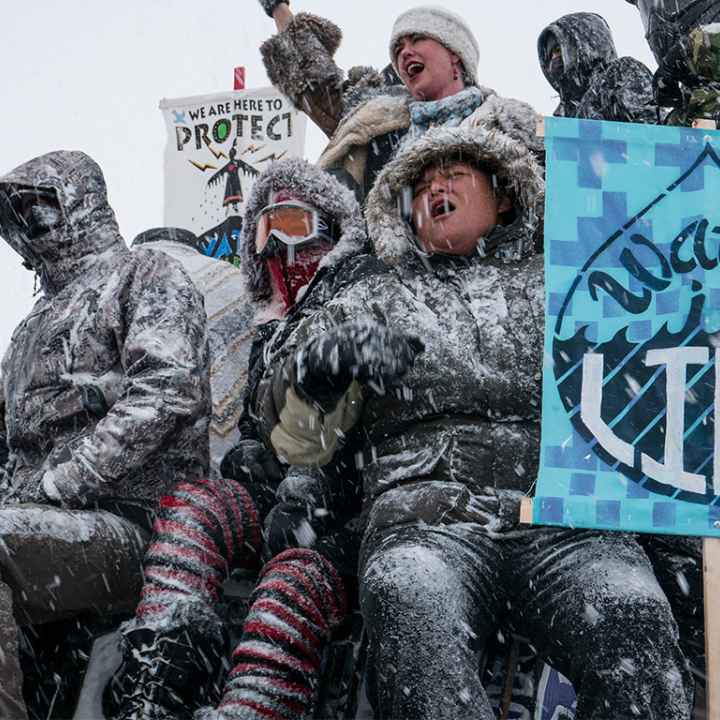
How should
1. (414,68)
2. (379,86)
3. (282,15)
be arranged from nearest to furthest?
1. (414,68)
2. (379,86)
3. (282,15)

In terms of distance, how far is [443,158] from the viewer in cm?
401

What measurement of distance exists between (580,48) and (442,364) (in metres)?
2.78

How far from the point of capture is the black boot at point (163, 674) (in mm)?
3729

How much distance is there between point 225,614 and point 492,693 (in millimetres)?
987

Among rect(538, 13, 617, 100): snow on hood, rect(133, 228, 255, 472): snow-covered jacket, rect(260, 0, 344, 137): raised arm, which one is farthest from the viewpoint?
rect(260, 0, 344, 137): raised arm

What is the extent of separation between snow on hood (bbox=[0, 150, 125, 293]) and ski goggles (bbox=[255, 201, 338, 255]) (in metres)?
0.66

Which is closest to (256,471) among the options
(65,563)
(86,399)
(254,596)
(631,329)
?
(86,399)

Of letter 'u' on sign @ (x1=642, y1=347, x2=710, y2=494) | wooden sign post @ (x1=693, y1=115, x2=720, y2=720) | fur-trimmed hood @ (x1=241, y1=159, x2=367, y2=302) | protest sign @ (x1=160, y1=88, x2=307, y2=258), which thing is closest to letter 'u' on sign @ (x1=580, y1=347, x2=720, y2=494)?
letter 'u' on sign @ (x1=642, y1=347, x2=710, y2=494)

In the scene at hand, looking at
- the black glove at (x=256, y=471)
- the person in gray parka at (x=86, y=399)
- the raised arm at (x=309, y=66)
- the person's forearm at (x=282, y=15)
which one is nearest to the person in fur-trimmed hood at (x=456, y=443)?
the person in gray parka at (x=86, y=399)

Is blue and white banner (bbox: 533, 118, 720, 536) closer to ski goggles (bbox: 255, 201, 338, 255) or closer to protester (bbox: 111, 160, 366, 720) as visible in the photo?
protester (bbox: 111, 160, 366, 720)

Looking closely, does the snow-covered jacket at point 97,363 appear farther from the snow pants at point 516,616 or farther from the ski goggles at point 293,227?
the snow pants at point 516,616

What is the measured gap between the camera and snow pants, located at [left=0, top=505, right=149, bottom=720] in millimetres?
→ 3799

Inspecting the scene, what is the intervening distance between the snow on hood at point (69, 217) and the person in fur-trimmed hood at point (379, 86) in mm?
1302

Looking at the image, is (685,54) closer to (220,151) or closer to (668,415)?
(668,415)
